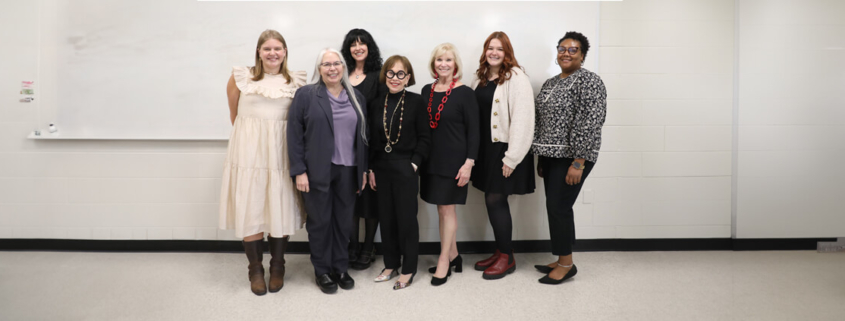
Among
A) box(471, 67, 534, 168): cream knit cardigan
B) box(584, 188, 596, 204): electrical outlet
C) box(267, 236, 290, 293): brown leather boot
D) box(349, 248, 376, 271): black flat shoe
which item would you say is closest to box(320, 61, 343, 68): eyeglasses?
box(471, 67, 534, 168): cream knit cardigan

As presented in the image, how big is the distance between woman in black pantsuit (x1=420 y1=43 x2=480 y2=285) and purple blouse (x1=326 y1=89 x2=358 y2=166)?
1.56 ft

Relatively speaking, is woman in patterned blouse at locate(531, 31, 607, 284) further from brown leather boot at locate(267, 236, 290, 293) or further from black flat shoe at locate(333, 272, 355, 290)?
brown leather boot at locate(267, 236, 290, 293)

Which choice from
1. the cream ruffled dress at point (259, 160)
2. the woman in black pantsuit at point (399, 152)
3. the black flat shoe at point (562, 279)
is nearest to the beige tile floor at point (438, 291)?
the black flat shoe at point (562, 279)

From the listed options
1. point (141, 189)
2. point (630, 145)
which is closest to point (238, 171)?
point (141, 189)

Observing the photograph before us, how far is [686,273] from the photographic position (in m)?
3.14

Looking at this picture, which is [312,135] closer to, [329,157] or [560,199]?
[329,157]

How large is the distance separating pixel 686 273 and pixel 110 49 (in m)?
4.43

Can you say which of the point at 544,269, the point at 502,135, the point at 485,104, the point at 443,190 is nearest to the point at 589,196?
Answer: the point at 544,269

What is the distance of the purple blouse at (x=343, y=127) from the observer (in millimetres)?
2678

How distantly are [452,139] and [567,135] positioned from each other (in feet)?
2.33

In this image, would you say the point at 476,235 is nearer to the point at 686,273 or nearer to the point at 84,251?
the point at 686,273

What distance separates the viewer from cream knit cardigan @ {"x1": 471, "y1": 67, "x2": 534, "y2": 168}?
9.30 ft

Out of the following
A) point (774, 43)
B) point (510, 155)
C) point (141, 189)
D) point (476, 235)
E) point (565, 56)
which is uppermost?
point (774, 43)

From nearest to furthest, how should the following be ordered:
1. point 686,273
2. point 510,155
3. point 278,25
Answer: point 510,155 < point 686,273 < point 278,25
